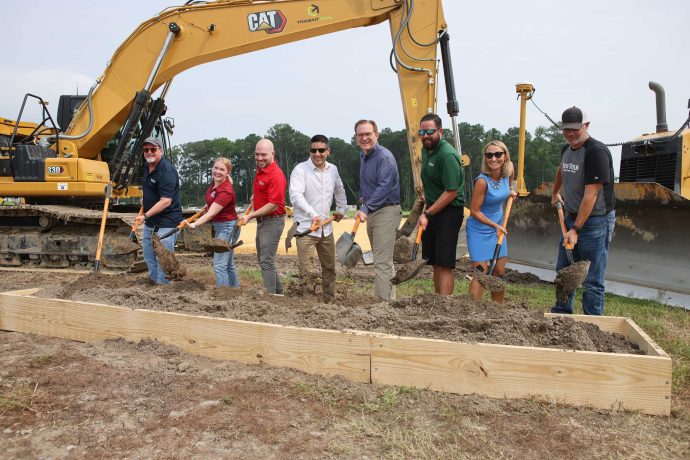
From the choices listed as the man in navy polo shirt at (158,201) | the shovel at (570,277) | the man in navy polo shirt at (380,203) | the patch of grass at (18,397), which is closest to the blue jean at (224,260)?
the man in navy polo shirt at (158,201)

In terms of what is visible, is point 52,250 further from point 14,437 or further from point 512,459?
point 512,459

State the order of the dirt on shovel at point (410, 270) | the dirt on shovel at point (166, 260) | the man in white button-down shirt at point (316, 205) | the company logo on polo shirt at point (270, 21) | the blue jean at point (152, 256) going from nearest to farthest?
1. the dirt on shovel at point (410, 270)
2. the man in white button-down shirt at point (316, 205)
3. the dirt on shovel at point (166, 260)
4. the blue jean at point (152, 256)
5. the company logo on polo shirt at point (270, 21)

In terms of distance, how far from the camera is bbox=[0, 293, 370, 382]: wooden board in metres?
3.43

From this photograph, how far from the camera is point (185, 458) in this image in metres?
2.44

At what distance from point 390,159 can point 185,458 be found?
10.7ft

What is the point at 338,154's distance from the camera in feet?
181

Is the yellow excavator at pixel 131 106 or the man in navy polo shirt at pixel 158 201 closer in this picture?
the man in navy polo shirt at pixel 158 201

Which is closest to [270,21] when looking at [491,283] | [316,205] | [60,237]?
[316,205]

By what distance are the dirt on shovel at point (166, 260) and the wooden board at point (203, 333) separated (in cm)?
97

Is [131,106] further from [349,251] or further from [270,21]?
[349,251]

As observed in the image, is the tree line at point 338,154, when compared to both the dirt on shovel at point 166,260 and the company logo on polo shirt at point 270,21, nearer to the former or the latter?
the company logo on polo shirt at point 270,21

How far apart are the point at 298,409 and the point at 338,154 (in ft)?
174

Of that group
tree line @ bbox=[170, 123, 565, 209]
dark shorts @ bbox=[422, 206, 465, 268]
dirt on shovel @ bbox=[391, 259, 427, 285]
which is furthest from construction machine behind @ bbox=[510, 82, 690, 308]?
tree line @ bbox=[170, 123, 565, 209]

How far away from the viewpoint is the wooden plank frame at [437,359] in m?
2.96
